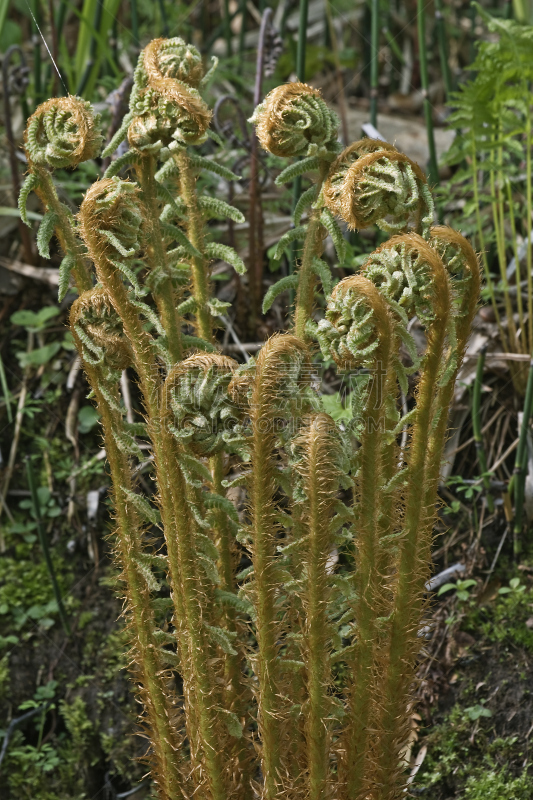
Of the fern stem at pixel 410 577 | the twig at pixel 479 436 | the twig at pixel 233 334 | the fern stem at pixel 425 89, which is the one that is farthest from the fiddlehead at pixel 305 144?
the fern stem at pixel 425 89

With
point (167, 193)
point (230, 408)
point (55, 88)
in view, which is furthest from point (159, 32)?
point (230, 408)

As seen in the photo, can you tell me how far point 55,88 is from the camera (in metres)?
2.61

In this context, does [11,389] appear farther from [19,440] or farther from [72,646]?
[72,646]

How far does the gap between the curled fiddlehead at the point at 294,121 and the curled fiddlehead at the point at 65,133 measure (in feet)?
0.76

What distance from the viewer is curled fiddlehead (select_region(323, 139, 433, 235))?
3.54 feet

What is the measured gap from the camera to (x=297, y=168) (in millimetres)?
1202

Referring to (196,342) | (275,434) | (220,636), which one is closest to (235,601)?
(220,636)

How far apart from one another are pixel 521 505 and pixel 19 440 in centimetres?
131

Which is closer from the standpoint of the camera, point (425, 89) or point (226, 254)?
point (226, 254)

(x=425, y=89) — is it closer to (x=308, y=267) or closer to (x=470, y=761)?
(x=308, y=267)

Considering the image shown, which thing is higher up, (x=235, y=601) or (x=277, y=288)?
(x=277, y=288)

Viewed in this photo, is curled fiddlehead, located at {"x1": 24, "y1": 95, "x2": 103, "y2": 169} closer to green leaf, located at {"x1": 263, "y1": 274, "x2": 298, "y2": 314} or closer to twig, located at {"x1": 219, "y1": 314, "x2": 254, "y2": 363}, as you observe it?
green leaf, located at {"x1": 263, "y1": 274, "x2": 298, "y2": 314}

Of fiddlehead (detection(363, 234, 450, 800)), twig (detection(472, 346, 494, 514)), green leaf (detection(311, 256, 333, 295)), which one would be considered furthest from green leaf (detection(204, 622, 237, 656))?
twig (detection(472, 346, 494, 514))

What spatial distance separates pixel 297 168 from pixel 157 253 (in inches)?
9.3
